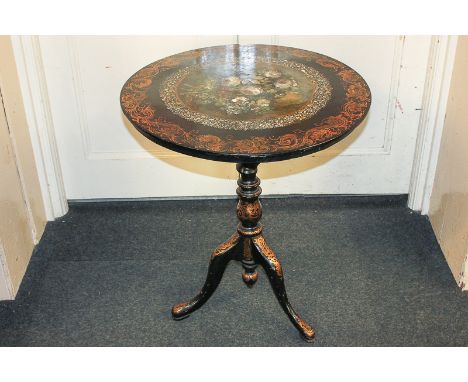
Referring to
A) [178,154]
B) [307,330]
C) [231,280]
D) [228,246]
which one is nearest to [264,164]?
[178,154]

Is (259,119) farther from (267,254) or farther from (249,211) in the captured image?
(267,254)

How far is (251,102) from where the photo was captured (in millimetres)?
1788

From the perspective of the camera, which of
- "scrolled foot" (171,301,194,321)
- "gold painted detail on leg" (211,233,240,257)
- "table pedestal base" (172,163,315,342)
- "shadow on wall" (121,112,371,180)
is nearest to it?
"table pedestal base" (172,163,315,342)

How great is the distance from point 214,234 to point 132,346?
→ 2.06ft

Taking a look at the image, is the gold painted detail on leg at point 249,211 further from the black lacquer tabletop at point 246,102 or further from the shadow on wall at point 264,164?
the shadow on wall at point 264,164

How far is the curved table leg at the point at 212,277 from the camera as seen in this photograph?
6.81 ft

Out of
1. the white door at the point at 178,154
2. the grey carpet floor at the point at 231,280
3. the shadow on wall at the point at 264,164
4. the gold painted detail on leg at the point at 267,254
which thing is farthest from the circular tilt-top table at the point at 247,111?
the shadow on wall at the point at 264,164

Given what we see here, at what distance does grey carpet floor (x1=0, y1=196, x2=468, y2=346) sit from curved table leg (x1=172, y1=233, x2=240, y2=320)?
0.05m

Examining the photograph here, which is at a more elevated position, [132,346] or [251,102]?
[251,102]

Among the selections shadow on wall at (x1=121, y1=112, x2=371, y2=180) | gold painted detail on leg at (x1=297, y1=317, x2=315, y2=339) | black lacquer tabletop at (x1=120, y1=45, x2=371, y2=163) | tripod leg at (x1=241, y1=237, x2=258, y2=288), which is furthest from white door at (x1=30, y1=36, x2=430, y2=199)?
gold painted detail on leg at (x1=297, y1=317, x2=315, y2=339)

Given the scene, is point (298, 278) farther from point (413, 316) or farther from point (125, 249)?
point (125, 249)

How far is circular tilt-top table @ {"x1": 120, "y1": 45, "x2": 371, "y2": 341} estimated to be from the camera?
64.2 inches

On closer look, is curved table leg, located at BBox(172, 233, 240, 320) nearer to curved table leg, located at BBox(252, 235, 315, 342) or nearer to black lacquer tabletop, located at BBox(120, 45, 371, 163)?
curved table leg, located at BBox(252, 235, 315, 342)

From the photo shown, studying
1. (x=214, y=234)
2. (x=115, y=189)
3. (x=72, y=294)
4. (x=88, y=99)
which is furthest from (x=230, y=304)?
(x=88, y=99)
